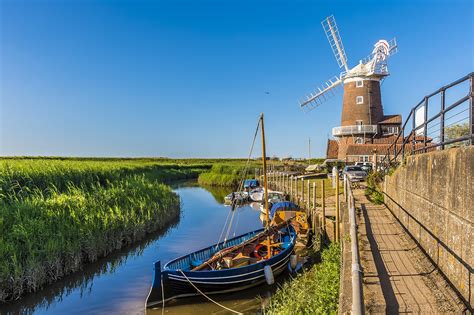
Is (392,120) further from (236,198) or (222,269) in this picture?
(222,269)

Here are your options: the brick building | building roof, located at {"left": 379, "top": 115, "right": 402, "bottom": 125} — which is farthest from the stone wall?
building roof, located at {"left": 379, "top": 115, "right": 402, "bottom": 125}

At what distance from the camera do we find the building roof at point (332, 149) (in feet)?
181

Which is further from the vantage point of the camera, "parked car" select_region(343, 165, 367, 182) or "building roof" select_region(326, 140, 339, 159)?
"building roof" select_region(326, 140, 339, 159)

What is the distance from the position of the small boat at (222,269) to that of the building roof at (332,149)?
4192 centimetres

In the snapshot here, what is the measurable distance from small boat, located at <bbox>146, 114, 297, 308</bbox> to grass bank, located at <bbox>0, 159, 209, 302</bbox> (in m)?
3.94

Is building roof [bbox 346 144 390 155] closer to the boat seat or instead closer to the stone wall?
the boat seat

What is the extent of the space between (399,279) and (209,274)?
6189 millimetres

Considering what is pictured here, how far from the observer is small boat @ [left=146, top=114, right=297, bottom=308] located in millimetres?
10727

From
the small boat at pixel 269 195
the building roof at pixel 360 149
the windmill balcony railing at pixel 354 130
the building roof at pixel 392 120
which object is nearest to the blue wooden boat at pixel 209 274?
the small boat at pixel 269 195

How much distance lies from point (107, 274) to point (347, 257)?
33.2 ft

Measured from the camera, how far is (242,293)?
12.0m

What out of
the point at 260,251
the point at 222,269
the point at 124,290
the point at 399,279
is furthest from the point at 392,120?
the point at 399,279

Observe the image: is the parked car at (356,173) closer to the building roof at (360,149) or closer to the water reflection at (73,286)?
the building roof at (360,149)

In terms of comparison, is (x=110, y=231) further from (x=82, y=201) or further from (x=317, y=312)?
(x=317, y=312)
